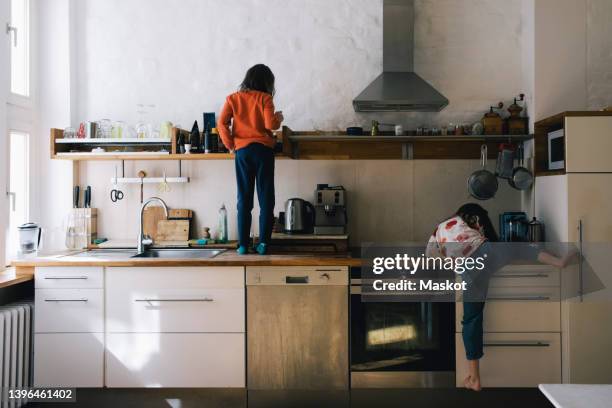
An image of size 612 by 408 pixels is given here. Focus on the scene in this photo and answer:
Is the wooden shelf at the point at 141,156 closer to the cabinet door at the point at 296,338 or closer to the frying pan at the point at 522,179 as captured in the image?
the cabinet door at the point at 296,338

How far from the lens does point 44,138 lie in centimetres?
381

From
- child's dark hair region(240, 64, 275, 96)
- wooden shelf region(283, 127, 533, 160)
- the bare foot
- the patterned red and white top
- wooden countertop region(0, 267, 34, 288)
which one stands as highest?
child's dark hair region(240, 64, 275, 96)

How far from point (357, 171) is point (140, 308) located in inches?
70.5

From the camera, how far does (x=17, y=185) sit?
365 cm

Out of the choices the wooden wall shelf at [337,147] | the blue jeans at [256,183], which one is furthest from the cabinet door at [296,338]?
the wooden wall shelf at [337,147]

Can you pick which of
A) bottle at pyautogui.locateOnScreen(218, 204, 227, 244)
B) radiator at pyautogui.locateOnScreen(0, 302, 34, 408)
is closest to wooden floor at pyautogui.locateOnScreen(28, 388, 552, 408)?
radiator at pyautogui.locateOnScreen(0, 302, 34, 408)

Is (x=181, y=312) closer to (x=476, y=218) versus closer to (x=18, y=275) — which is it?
(x=18, y=275)

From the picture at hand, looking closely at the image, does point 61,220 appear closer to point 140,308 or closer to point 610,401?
point 140,308

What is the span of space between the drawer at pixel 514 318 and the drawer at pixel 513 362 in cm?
4

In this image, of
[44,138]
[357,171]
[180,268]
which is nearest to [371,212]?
[357,171]

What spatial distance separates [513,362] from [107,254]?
105 inches

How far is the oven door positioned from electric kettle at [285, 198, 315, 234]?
0.70 m

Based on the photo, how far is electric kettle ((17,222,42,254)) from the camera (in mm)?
3344

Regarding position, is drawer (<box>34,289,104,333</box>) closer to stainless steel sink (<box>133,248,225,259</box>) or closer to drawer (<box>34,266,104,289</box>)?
drawer (<box>34,266,104,289</box>)
